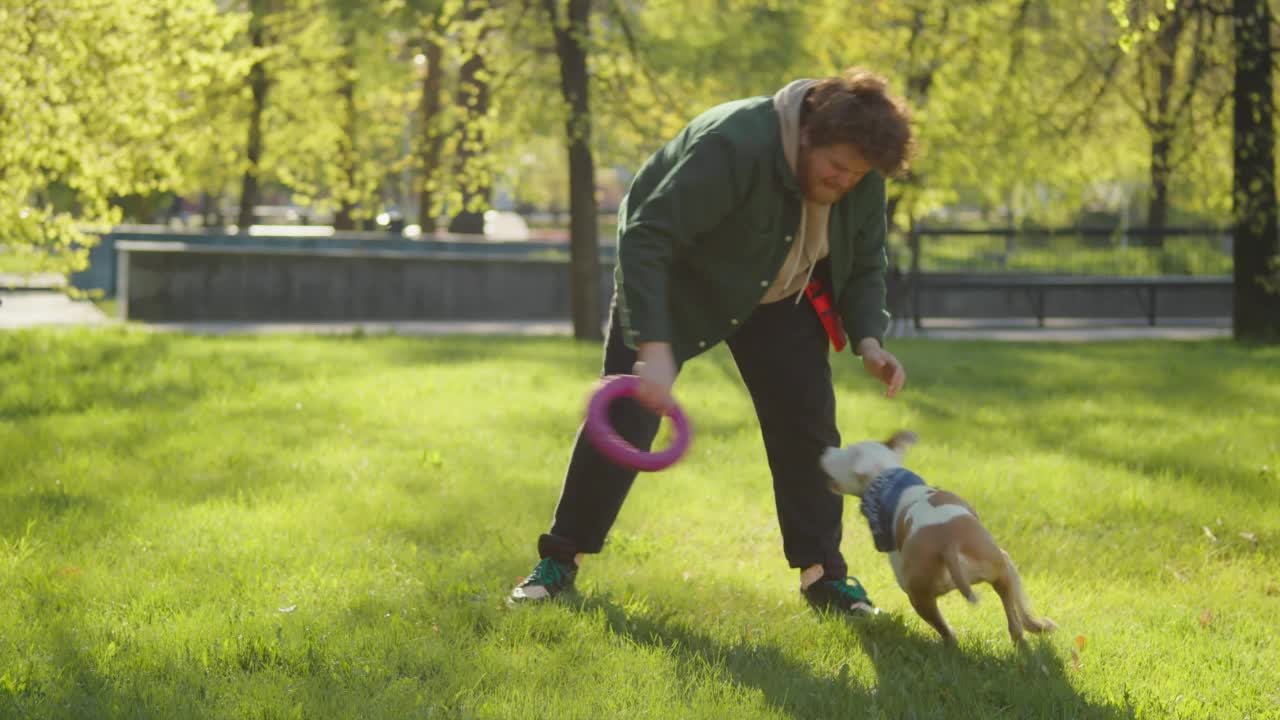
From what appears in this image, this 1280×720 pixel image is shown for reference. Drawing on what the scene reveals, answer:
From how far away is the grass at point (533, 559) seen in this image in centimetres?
325

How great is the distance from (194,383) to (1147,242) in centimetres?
1444

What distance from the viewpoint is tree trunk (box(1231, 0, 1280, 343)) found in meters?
11.4

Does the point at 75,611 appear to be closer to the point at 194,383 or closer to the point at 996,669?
the point at 996,669

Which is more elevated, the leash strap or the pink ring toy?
the leash strap

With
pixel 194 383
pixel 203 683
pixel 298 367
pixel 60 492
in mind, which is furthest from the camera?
pixel 298 367

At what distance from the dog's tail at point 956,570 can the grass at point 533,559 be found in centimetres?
24

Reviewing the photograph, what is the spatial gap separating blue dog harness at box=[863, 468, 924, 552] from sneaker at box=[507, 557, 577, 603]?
3.33ft

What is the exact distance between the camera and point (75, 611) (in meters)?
3.75

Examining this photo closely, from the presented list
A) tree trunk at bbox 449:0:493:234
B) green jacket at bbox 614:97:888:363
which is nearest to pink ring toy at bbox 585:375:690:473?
green jacket at bbox 614:97:888:363

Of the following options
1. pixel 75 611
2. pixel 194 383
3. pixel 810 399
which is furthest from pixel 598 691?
pixel 194 383

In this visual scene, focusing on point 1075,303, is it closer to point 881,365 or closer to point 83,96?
point 83,96

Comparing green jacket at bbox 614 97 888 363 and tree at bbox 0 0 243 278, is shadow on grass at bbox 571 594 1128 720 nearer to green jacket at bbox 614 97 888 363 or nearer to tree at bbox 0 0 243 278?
green jacket at bbox 614 97 888 363

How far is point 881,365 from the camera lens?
384cm

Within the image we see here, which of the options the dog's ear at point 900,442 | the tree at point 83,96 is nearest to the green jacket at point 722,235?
the dog's ear at point 900,442
